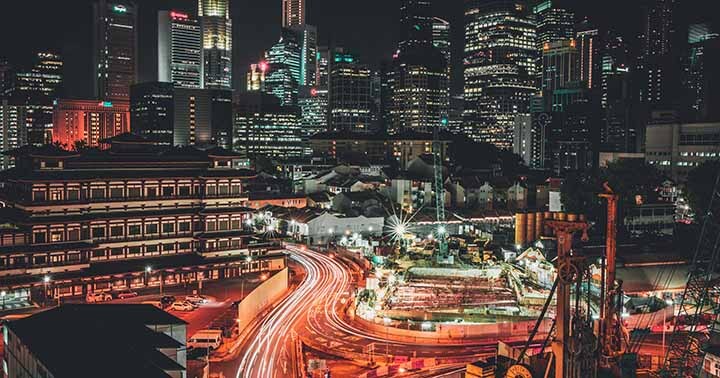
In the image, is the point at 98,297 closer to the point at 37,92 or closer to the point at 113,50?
the point at 37,92

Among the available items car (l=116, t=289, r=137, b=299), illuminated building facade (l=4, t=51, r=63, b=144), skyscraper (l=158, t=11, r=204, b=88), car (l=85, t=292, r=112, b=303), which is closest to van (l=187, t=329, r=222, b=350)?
car (l=116, t=289, r=137, b=299)

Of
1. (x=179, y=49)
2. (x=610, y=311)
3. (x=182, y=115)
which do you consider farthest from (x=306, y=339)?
(x=179, y=49)

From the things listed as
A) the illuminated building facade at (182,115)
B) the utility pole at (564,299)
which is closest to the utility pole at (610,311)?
the utility pole at (564,299)

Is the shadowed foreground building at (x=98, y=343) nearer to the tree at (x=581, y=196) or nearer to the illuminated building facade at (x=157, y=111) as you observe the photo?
the tree at (x=581, y=196)

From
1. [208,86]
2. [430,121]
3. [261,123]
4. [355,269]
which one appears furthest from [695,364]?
[208,86]

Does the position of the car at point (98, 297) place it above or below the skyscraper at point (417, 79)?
below

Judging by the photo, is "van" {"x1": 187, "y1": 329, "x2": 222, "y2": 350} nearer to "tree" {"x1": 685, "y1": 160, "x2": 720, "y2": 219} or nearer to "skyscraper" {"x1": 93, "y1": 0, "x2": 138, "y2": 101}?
"tree" {"x1": 685, "y1": 160, "x2": 720, "y2": 219}
